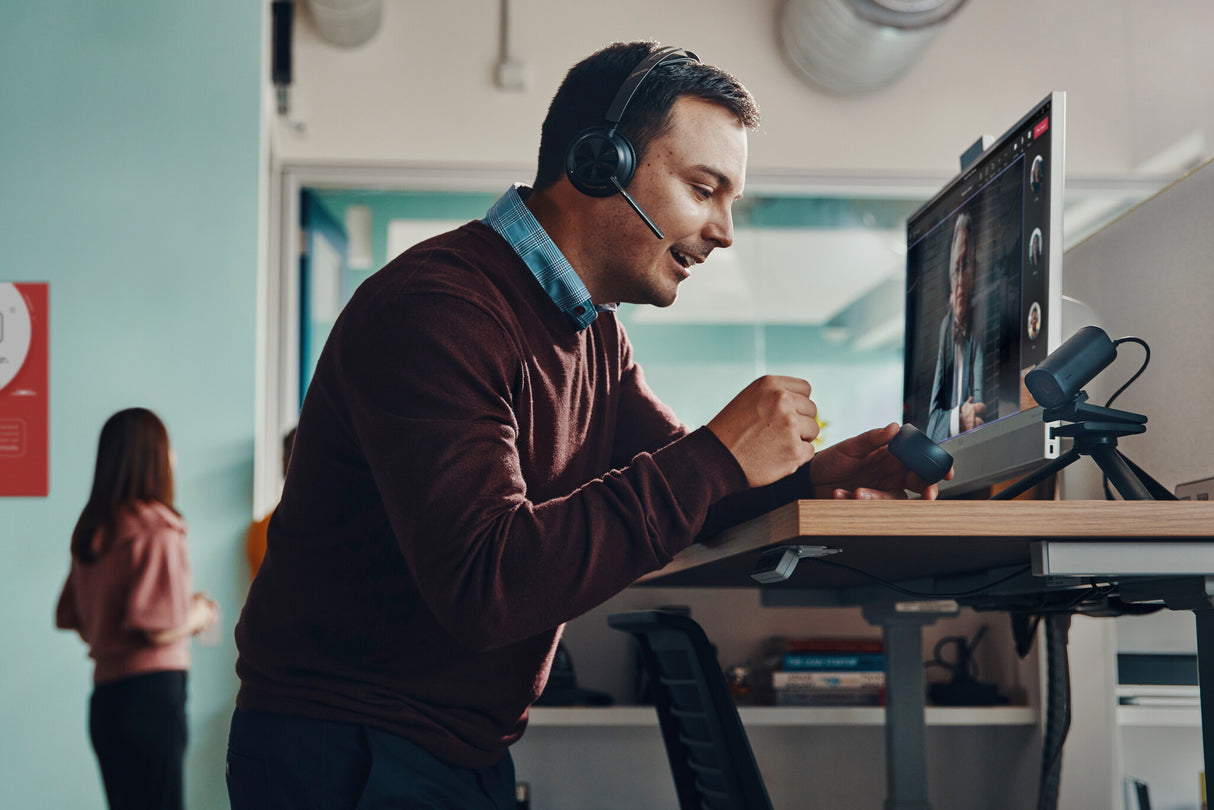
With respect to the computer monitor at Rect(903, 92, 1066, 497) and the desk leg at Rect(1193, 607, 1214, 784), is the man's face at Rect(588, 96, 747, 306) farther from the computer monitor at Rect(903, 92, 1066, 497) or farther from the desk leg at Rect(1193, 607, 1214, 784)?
the desk leg at Rect(1193, 607, 1214, 784)

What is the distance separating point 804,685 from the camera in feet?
6.68

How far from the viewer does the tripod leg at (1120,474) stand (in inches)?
41.9

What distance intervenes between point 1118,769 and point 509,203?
1.37 m

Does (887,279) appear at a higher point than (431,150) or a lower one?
lower

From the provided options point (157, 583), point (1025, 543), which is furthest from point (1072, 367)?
point (157, 583)

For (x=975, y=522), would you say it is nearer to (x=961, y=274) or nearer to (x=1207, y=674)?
(x=1207, y=674)

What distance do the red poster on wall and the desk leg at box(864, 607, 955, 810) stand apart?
7.81 feet

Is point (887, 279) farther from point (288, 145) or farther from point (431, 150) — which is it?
point (288, 145)

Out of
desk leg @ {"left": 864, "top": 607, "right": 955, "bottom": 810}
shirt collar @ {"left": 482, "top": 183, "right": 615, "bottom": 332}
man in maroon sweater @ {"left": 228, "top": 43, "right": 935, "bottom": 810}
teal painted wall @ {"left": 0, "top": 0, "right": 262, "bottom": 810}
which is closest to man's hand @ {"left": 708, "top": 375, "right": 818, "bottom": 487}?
man in maroon sweater @ {"left": 228, "top": 43, "right": 935, "bottom": 810}

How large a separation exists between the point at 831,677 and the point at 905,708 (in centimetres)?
34

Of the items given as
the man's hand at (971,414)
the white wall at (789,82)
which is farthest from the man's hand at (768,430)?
the white wall at (789,82)

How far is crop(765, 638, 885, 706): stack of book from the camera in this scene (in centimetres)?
203

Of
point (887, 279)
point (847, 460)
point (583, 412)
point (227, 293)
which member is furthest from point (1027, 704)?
point (227, 293)

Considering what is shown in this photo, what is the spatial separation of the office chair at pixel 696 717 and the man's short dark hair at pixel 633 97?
1.72ft
